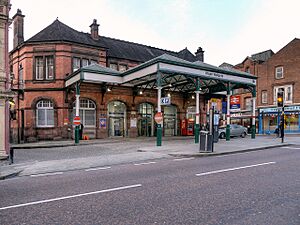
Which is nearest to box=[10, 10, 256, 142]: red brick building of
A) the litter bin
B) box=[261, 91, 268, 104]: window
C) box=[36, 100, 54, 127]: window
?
box=[36, 100, 54, 127]: window

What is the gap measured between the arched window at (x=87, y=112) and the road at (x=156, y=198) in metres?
15.0

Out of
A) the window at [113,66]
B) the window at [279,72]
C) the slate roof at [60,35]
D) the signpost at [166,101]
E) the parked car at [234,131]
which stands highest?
the slate roof at [60,35]

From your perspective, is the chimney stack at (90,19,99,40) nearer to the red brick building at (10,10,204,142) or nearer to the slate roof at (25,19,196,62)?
the slate roof at (25,19,196,62)

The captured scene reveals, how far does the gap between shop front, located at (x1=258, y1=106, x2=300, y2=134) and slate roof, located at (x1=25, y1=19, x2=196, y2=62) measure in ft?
42.3

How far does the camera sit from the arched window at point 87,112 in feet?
74.5

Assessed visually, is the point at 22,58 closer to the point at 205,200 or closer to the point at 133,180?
the point at 133,180

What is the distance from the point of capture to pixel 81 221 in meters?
4.00

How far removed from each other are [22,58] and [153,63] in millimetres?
13751

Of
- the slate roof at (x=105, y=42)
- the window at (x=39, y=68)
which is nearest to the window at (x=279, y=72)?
the slate roof at (x=105, y=42)

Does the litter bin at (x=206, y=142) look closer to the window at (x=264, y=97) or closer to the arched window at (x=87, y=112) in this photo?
the arched window at (x=87, y=112)

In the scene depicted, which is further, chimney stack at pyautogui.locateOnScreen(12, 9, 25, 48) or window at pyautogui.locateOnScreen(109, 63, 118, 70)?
window at pyautogui.locateOnScreen(109, 63, 118, 70)

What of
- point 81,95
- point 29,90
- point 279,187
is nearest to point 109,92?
point 81,95

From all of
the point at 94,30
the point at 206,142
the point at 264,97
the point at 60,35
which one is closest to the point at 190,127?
the point at 264,97

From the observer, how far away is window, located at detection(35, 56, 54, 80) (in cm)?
2214
